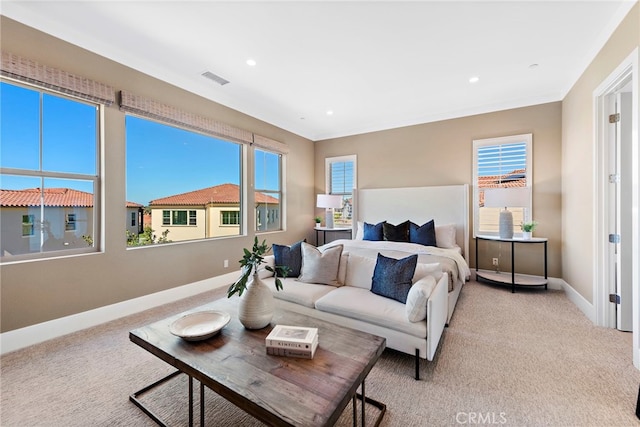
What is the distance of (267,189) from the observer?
16.7 ft

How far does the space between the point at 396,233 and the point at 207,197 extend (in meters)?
3.17

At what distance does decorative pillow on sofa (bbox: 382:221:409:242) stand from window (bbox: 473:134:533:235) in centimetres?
122

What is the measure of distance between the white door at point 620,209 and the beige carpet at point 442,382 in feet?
1.11

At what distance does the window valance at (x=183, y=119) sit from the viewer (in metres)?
3.01

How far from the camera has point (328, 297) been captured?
2.40 metres

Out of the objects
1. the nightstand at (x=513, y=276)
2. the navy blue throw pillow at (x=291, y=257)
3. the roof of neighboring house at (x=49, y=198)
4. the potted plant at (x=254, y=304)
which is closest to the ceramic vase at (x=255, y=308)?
the potted plant at (x=254, y=304)

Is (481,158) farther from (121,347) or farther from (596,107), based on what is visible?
(121,347)

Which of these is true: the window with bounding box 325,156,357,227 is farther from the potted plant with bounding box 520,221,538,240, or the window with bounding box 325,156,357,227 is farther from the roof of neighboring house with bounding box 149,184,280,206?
the potted plant with bounding box 520,221,538,240

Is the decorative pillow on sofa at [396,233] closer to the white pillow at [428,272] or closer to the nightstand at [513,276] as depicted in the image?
the nightstand at [513,276]

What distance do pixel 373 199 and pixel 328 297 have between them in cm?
326

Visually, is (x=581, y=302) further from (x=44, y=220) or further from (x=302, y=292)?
(x=44, y=220)

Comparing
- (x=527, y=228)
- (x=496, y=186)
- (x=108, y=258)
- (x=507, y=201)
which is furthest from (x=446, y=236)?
(x=108, y=258)

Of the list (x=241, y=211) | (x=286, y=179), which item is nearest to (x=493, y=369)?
(x=241, y=211)

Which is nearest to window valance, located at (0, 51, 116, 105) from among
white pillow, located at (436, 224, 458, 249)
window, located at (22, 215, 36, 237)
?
window, located at (22, 215, 36, 237)
